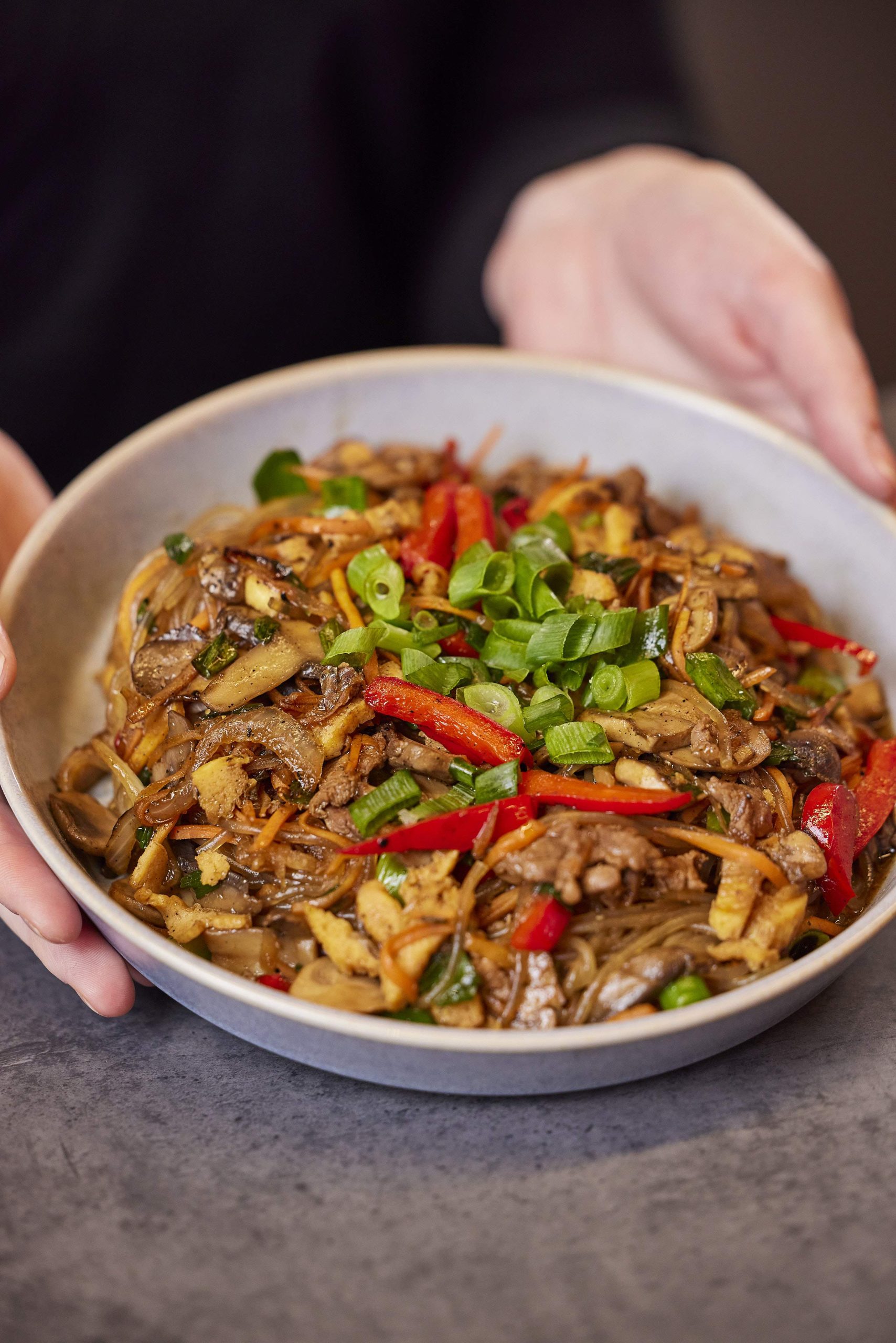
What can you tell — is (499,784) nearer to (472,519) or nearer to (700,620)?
(700,620)

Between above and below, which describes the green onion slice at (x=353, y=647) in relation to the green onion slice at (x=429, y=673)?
above

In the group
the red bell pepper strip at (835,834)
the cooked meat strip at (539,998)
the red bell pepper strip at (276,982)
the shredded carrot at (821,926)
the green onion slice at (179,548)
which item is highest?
the green onion slice at (179,548)

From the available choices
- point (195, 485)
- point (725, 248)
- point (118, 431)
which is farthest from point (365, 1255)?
point (118, 431)

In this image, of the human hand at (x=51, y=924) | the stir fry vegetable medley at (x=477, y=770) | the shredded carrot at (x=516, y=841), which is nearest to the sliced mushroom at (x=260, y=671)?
the stir fry vegetable medley at (x=477, y=770)

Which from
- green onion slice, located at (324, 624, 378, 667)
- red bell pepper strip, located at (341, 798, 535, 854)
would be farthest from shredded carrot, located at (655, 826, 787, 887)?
green onion slice, located at (324, 624, 378, 667)

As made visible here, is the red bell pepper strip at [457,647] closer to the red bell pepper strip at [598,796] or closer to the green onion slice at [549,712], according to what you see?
the green onion slice at [549,712]

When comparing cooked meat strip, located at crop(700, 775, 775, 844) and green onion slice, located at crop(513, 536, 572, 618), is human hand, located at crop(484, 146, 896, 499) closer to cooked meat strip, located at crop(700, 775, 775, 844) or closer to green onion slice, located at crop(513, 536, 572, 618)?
green onion slice, located at crop(513, 536, 572, 618)

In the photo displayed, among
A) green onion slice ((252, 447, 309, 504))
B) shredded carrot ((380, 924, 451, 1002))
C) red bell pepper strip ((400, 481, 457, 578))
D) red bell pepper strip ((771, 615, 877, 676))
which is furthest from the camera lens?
green onion slice ((252, 447, 309, 504))
